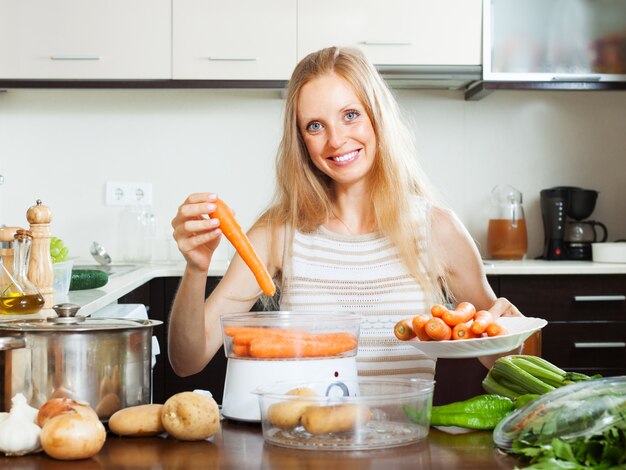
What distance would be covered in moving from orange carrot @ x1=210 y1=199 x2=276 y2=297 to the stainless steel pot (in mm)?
226

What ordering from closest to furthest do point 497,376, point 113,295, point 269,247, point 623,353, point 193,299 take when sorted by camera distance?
point 497,376 < point 193,299 < point 269,247 < point 113,295 < point 623,353

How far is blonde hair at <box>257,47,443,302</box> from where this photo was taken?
6.21ft

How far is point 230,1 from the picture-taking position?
3.52 metres

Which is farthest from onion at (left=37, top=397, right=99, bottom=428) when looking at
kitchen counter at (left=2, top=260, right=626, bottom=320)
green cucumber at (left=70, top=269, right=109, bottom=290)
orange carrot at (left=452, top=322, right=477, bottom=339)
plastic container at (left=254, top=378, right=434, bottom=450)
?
kitchen counter at (left=2, top=260, right=626, bottom=320)

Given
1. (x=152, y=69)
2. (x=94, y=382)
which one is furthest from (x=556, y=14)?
(x=94, y=382)

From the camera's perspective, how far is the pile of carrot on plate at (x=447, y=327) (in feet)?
4.44

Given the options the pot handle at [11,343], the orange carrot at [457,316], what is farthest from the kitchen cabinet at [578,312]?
the pot handle at [11,343]

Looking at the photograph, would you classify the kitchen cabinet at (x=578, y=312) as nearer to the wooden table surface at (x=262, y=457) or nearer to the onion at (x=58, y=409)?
the wooden table surface at (x=262, y=457)

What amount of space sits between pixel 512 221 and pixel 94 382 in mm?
2849

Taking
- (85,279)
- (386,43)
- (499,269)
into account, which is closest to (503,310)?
(85,279)

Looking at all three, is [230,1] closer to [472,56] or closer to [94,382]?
[472,56]

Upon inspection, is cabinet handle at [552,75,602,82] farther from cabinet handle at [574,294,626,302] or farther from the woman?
the woman

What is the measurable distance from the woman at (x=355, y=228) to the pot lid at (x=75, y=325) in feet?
1.90

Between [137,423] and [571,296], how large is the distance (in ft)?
8.24
